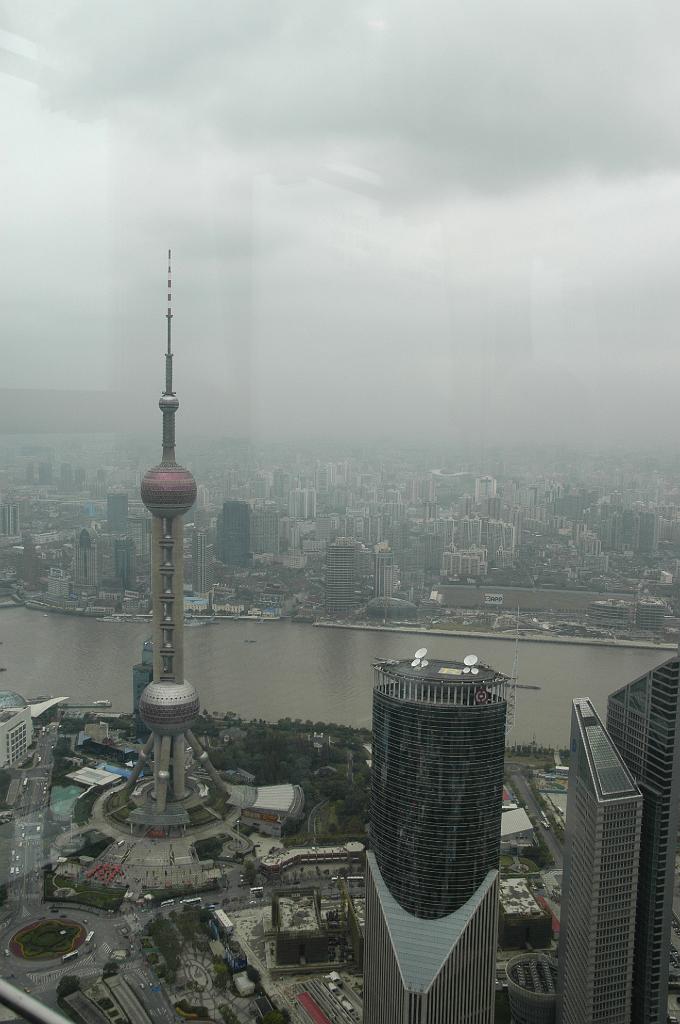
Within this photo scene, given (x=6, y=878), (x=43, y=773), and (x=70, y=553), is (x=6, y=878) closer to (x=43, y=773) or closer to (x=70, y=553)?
(x=43, y=773)

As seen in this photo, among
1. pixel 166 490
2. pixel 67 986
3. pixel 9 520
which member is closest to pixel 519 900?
pixel 67 986

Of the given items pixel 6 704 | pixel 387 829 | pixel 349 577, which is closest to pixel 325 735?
pixel 6 704

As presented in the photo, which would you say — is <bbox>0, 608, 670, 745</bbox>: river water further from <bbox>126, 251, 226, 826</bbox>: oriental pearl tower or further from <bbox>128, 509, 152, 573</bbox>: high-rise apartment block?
<bbox>126, 251, 226, 826</bbox>: oriental pearl tower

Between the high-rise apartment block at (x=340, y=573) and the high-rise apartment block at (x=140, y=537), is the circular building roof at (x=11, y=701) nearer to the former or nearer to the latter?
the high-rise apartment block at (x=140, y=537)

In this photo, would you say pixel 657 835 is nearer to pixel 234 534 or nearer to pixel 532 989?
pixel 532 989

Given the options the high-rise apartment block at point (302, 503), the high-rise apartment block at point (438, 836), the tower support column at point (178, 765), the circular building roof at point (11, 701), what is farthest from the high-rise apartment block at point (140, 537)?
the high-rise apartment block at point (438, 836)

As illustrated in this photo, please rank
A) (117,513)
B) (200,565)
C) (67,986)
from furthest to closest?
(200,565) < (117,513) < (67,986)
